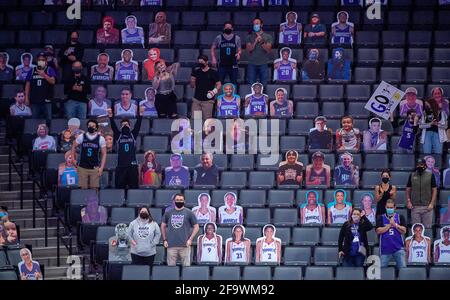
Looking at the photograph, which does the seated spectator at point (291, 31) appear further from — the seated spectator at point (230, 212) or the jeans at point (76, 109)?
the seated spectator at point (230, 212)

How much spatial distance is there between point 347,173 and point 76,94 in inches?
177

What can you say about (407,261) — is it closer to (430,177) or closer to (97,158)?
(430,177)

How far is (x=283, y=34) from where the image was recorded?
27.1 m

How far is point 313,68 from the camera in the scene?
26438mm

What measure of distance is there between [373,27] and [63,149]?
5827 millimetres

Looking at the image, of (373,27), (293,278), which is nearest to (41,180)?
(293,278)

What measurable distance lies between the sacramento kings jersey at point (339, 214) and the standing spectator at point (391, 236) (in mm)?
510

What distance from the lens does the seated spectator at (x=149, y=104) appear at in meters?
25.9

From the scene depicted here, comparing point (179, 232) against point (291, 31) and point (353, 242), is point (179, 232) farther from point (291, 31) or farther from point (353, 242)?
point (291, 31)

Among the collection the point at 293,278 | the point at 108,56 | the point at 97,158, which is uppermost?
the point at 108,56

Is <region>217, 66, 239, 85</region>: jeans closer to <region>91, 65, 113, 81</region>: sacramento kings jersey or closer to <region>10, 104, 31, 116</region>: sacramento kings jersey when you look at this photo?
<region>91, 65, 113, 81</region>: sacramento kings jersey

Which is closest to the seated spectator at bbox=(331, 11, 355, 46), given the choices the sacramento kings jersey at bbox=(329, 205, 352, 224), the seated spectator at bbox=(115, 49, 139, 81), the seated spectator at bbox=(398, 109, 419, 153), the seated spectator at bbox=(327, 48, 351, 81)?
the seated spectator at bbox=(327, 48, 351, 81)

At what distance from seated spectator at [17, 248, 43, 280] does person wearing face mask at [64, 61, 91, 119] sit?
3.40m

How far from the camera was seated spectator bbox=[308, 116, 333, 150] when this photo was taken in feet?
82.3
